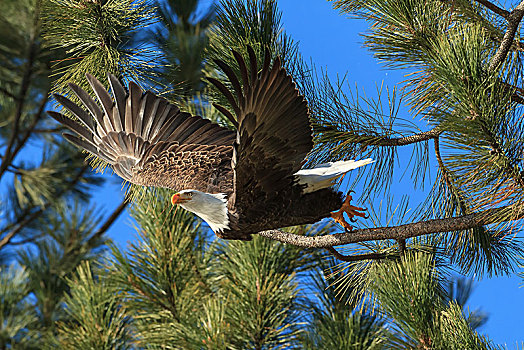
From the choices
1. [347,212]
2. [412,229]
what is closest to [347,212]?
[347,212]

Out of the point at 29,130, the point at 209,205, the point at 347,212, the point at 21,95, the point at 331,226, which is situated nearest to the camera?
the point at 209,205

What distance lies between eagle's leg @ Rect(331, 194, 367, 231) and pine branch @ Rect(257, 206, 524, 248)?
0.11 meters

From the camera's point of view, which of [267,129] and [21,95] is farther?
[21,95]

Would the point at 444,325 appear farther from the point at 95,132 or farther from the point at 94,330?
the point at 94,330

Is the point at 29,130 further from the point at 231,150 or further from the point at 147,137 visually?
the point at 231,150

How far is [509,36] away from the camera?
1.43 metres

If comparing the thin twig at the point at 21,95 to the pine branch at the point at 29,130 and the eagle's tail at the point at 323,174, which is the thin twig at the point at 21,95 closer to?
the pine branch at the point at 29,130

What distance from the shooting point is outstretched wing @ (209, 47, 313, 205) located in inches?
46.6

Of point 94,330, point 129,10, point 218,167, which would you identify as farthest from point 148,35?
point 94,330

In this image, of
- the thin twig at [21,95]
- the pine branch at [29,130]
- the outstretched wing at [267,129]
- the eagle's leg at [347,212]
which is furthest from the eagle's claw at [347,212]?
A: the pine branch at [29,130]

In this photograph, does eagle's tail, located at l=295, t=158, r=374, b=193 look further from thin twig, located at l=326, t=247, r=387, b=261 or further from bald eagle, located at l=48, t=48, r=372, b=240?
thin twig, located at l=326, t=247, r=387, b=261

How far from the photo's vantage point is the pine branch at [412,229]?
1.34 meters

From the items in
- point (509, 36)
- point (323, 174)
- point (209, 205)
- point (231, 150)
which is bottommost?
point (209, 205)

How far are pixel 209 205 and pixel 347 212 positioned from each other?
0.41m
